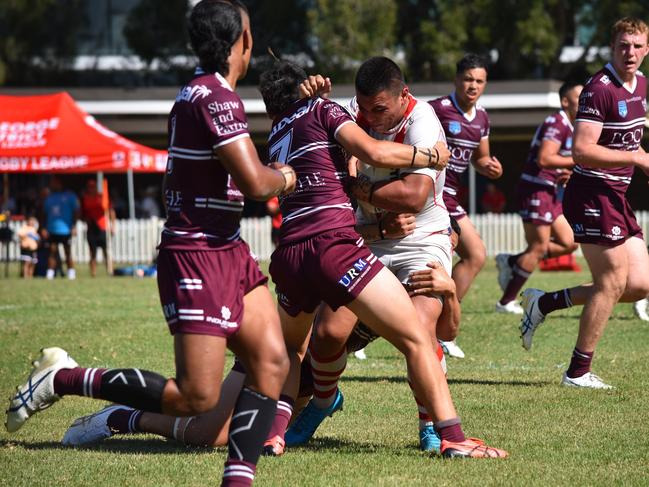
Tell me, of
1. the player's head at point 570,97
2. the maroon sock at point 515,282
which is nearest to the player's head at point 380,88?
the player's head at point 570,97

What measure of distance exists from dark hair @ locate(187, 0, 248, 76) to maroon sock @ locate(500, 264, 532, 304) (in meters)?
8.86

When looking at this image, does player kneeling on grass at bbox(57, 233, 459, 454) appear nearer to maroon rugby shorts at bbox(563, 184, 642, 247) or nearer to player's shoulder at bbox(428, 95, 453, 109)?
maroon rugby shorts at bbox(563, 184, 642, 247)

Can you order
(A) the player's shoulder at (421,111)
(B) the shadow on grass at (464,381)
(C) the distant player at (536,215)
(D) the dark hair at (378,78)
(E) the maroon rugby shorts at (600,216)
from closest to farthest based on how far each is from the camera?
(D) the dark hair at (378,78) → (A) the player's shoulder at (421,111) → (E) the maroon rugby shorts at (600,216) → (B) the shadow on grass at (464,381) → (C) the distant player at (536,215)

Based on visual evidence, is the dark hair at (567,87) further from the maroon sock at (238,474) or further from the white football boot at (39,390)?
the maroon sock at (238,474)

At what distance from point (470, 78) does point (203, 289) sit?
20.2ft

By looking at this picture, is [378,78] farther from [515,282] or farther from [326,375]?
[515,282]

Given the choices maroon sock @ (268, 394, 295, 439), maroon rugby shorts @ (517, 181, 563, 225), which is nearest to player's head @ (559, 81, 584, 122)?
maroon rugby shorts @ (517, 181, 563, 225)

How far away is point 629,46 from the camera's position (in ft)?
25.6

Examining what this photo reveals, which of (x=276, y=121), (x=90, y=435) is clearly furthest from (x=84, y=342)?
(x=276, y=121)

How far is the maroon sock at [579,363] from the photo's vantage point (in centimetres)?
811

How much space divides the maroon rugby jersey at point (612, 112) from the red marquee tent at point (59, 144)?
15457mm

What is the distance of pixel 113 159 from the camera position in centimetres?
2250

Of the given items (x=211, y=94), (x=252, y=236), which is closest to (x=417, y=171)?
(x=211, y=94)

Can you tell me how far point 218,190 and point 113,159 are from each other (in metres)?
18.0
